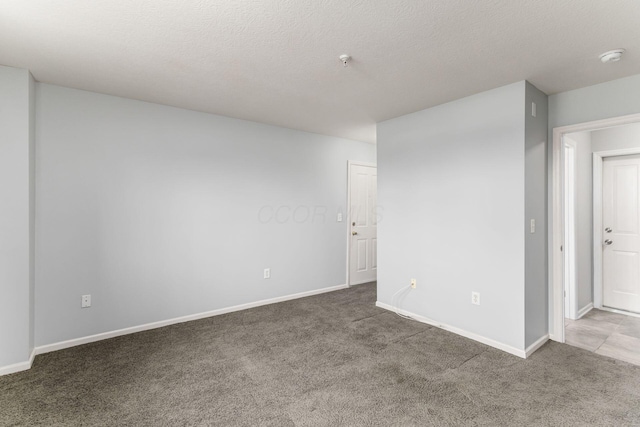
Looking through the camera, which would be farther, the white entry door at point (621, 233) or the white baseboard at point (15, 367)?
the white entry door at point (621, 233)

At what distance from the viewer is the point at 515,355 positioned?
8.92 ft

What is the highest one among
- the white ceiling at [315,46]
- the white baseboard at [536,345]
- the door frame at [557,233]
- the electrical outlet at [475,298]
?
the white ceiling at [315,46]

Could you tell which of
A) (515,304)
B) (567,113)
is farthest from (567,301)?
(567,113)

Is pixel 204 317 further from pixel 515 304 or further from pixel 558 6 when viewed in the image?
pixel 558 6

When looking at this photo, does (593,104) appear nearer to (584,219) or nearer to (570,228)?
(570,228)

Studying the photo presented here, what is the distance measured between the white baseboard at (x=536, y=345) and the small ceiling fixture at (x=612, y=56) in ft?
7.94

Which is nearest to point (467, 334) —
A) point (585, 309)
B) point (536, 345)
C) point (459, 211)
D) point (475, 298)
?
point (475, 298)

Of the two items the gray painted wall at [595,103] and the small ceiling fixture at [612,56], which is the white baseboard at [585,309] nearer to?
the gray painted wall at [595,103]

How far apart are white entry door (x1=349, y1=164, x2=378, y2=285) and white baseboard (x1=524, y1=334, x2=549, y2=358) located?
8.59 feet

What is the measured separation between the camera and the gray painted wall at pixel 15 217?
2.42 m

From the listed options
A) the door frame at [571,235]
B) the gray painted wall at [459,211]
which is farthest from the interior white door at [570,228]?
the gray painted wall at [459,211]

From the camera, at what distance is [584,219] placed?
Result: 3.91 m

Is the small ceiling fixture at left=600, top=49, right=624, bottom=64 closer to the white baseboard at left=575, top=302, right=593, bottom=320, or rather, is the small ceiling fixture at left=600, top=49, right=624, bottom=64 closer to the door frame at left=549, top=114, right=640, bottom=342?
the door frame at left=549, top=114, right=640, bottom=342

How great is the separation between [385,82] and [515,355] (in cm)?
273
